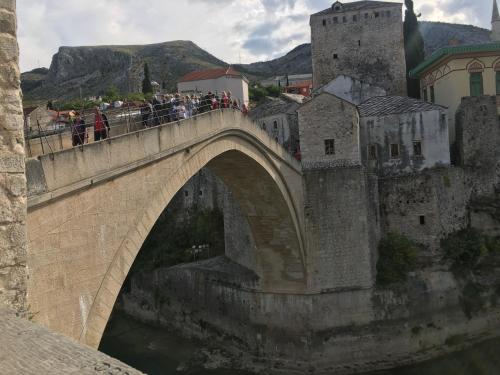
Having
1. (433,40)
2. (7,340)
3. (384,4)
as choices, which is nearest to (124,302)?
(384,4)

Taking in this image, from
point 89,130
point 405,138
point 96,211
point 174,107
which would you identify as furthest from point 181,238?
point 96,211

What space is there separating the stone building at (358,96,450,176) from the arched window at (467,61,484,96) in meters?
2.97

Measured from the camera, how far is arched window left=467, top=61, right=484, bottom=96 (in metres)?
21.3

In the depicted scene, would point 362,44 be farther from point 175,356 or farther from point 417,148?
point 175,356

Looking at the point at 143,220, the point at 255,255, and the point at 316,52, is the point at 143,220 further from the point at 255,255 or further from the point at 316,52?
the point at 316,52

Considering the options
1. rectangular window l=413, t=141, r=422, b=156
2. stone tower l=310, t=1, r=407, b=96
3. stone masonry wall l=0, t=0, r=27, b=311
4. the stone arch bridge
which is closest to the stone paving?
stone masonry wall l=0, t=0, r=27, b=311

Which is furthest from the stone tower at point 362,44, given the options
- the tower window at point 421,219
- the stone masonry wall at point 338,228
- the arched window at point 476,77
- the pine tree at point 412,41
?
the stone masonry wall at point 338,228

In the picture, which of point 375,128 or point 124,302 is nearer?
point 375,128

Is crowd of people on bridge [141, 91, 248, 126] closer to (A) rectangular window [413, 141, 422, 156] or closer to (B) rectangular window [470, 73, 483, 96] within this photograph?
(A) rectangular window [413, 141, 422, 156]

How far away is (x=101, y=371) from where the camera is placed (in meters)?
2.33

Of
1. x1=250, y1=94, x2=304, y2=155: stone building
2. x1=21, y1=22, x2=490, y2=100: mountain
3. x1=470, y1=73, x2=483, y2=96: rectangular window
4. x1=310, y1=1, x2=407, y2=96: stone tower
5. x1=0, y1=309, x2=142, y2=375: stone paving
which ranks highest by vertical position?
x1=21, y1=22, x2=490, y2=100: mountain

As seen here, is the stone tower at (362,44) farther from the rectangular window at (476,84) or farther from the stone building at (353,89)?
the rectangular window at (476,84)

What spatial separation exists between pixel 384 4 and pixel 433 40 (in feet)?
151

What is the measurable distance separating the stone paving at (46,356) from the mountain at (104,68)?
67324mm
